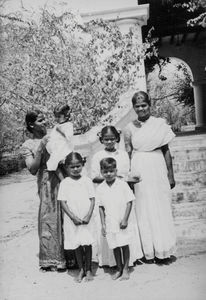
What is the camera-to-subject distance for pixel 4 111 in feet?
31.2

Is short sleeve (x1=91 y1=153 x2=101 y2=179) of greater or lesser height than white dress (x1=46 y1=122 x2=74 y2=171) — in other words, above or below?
below

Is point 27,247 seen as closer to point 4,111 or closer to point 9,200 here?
point 9,200

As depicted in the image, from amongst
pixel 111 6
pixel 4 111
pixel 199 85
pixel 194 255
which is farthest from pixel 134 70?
pixel 199 85

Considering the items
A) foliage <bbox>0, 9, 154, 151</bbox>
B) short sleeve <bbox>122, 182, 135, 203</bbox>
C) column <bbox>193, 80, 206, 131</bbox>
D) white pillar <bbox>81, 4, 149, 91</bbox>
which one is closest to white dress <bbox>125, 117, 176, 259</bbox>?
short sleeve <bbox>122, 182, 135, 203</bbox>

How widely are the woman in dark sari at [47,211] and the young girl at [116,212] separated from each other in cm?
49

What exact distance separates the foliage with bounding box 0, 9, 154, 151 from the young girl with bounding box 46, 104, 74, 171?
3.54m

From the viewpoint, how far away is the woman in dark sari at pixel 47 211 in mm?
3830

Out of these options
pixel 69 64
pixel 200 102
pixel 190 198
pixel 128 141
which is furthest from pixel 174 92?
pixel 128 141

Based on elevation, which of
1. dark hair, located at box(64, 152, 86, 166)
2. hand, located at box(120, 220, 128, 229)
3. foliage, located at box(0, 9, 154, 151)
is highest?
foliage, located at box(0, 9, 154, 151)

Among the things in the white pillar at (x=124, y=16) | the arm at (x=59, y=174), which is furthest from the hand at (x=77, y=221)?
the white pillar at (x=124, y=16)

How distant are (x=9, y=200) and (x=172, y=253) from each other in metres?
5.66

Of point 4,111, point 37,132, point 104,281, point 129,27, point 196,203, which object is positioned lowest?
point 104,281

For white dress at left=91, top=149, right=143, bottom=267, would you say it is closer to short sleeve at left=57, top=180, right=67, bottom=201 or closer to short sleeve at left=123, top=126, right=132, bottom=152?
short sleeve at left=123, top=126, right=132, bottom=152

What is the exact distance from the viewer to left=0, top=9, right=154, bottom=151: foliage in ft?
24.4
